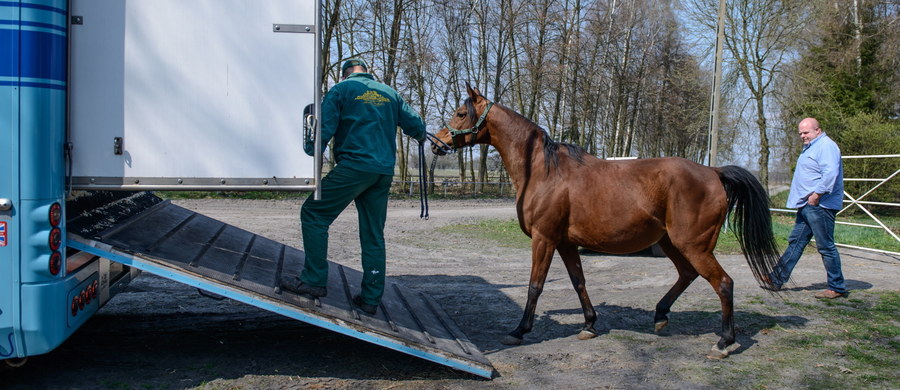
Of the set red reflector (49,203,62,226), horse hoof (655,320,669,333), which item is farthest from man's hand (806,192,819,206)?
red reflector (49,203,62,226)

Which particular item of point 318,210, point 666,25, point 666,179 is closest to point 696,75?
point 666,25

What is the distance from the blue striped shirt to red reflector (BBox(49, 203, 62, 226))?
7.19 metres

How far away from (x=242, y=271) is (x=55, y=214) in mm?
1352

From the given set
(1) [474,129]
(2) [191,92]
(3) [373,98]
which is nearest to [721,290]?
(1) [474,129]

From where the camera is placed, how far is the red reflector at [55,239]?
11.6ft

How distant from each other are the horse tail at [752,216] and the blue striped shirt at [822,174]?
6.04 feet

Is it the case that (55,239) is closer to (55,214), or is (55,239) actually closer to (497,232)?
(55,214)

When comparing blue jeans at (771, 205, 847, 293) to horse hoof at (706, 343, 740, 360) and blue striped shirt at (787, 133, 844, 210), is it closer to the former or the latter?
blue striped shirt at (787, 133, 844, 210)

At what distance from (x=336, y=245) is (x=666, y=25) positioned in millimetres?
31051

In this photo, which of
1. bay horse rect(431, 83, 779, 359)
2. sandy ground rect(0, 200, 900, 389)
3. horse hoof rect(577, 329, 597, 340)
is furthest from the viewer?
horse hoof rect(577, 329, 597, 340)

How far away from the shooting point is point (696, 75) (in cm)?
2778

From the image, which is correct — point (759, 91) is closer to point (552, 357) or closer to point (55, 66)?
point (552, 357)

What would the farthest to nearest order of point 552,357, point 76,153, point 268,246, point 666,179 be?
point 268,246 < point 666,179 < point 552,357 < point 76,153

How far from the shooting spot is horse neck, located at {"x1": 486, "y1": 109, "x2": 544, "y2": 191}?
219 inches
